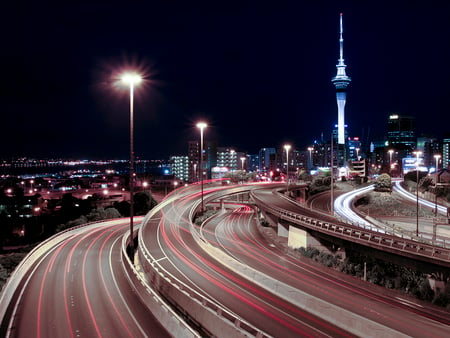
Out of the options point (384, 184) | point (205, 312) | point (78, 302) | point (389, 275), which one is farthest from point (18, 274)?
point (384, 184)

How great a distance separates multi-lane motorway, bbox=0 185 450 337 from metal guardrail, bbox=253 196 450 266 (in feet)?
8.92

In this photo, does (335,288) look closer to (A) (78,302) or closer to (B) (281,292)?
(B) (281,292)

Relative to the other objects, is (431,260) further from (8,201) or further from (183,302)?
(8,201)

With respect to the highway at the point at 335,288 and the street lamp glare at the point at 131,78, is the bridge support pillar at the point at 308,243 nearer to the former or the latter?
the highway at the point at 335,288

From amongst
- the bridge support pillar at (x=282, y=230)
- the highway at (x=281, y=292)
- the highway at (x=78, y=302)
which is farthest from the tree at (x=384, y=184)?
the highway at (x=78, y=302)

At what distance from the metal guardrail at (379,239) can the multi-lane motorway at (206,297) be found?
8.92 ft

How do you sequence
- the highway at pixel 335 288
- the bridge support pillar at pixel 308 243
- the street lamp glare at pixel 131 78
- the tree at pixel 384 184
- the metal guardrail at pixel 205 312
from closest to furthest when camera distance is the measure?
the metal guardrail at pixel 205 312 < the highway at pixel 335 288 < the street lamp glare at pixel 131 78 < the bridge support pillar at pixel 308 243 < the tree at pixel 384 184

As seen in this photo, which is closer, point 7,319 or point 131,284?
point 7,319

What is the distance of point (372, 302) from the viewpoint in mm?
16828

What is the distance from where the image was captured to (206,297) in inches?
706

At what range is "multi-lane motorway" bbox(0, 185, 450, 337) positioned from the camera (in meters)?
13.7

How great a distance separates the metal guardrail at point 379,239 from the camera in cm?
1911

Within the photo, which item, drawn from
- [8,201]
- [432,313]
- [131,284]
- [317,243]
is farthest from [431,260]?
[8,201]

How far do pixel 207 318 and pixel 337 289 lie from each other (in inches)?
340
